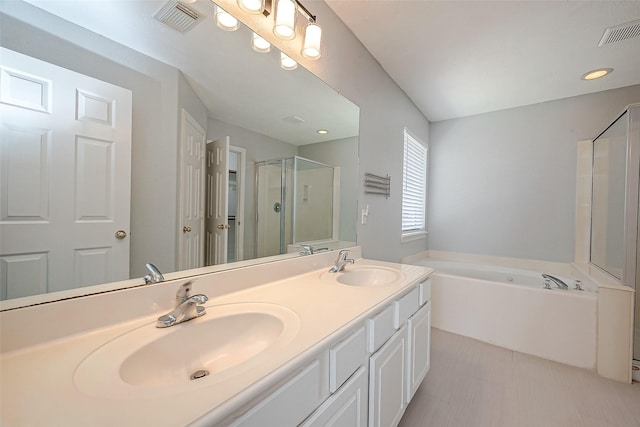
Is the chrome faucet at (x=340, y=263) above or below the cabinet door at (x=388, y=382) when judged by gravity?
above

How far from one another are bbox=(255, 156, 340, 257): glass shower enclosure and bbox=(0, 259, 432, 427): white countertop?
515mm

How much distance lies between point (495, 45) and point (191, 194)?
2393 millimetres

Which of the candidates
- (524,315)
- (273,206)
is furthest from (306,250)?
(524,315)

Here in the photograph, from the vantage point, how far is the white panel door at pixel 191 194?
93 cm

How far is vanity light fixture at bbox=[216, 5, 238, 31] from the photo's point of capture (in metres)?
1.00

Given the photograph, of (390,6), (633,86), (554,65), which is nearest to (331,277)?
(390,6)

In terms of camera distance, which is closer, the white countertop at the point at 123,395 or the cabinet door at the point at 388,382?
the white countertop at the point at 123,395

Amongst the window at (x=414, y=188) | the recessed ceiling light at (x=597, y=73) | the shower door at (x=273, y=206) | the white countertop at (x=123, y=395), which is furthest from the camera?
the window at (x=414, y=188)

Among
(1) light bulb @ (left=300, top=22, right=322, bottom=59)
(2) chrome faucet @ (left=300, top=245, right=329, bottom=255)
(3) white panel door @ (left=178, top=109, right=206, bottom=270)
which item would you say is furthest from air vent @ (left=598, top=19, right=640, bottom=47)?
(3) white panel door @ (left=178, top=109, right=206, bottom=270)

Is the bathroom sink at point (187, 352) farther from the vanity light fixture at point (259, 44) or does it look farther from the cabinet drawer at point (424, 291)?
the vanity light fixture at point (259, 44)

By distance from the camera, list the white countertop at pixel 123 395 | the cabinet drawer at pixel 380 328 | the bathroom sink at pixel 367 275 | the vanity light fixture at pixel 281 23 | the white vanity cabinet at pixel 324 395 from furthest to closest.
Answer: the bathroom sink at pixel 367 275
the vanity light fixture at pixel 281 23
the cabinet drawer at pixel 380 328
the white vanity cabinet at pixel 324 395
the white countertop at pixel 123 395

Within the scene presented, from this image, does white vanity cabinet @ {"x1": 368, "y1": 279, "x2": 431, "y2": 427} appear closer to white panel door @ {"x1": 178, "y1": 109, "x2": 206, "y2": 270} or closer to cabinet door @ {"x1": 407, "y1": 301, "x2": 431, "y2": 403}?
cabinet door @ {"x1": 407, "y1": 301, "x2": 431, "y2": 403}

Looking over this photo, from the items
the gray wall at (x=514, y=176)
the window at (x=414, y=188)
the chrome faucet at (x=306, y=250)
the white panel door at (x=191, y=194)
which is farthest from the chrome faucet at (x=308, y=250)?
the gray wall at (x=514, y=176)

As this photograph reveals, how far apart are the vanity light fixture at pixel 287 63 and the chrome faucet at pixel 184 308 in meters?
1.15
